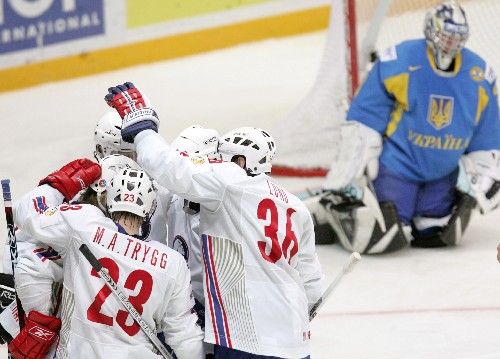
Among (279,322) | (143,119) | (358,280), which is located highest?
(143,119)

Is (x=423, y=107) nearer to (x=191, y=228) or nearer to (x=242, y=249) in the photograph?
(x=191, y=228)

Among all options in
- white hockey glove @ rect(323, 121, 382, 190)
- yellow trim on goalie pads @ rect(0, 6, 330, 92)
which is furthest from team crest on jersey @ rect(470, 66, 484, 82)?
yellow trim on goalie pads @ rect(0, 6, 330, 92)

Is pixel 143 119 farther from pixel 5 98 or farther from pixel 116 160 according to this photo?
pixel 5 98

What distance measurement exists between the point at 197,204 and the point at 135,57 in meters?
5.04

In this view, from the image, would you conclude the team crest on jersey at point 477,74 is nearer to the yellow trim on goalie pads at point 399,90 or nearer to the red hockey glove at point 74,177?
the yellow trim on goalie pads at point 399,90

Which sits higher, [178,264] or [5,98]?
[178,264]

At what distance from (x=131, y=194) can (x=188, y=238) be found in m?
0.48

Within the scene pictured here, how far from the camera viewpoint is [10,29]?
8.11m

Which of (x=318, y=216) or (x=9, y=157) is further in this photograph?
(x=9, y=157)

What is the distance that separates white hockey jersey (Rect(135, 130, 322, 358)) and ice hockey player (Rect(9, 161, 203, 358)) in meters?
0.09

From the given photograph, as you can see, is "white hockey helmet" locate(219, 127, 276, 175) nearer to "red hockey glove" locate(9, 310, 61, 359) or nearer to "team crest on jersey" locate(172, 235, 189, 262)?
"team crest on jersey" locate(172, 235, 189, 262)

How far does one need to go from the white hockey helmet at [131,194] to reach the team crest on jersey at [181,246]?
398 millimetres

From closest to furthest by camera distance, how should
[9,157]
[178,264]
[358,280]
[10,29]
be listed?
[178,264] → [358,280] → [9,157] → [10,29]

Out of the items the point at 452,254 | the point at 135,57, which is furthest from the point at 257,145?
the point at 135,57
